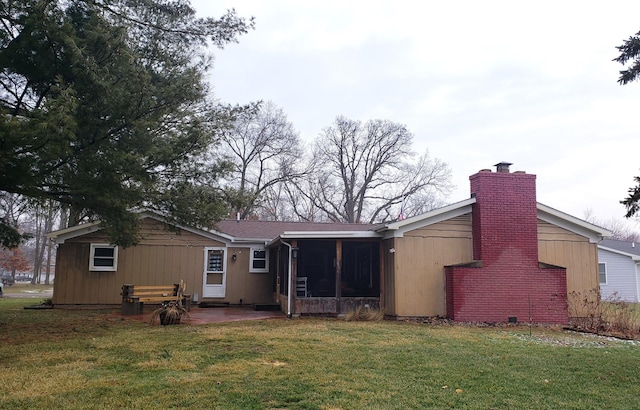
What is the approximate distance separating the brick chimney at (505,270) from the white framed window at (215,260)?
26.4 feet

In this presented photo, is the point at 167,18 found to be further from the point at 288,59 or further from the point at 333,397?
the point at 333,397

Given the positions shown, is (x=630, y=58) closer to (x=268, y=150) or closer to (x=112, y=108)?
(x=112, y=108)

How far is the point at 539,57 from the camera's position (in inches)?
539

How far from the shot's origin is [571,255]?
46.2 ft

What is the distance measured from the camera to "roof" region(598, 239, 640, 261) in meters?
24.9

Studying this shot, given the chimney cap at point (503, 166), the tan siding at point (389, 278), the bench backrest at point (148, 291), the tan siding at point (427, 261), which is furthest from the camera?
the bench backrest at point (148, 291)

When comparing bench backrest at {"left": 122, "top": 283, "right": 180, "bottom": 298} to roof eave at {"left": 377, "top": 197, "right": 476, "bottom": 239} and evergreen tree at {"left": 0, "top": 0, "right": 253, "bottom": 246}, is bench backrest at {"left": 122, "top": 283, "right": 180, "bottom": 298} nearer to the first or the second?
evergreen tree at {"left": 0, "top": 0, "right": 253, "bottom": 246}

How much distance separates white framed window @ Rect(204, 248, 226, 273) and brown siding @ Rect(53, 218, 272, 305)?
178mm

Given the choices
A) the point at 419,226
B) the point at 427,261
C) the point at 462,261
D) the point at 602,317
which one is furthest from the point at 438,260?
the point at 602,317

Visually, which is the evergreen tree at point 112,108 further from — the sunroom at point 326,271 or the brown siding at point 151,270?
the brown siding at point 151,270

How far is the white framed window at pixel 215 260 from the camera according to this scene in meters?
17.3

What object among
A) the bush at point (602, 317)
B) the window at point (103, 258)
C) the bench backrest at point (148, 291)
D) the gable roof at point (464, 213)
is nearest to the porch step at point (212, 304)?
the bench backrest at point (148, 291)

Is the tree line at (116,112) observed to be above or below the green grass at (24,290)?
above

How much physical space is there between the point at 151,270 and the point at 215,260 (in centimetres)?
214
